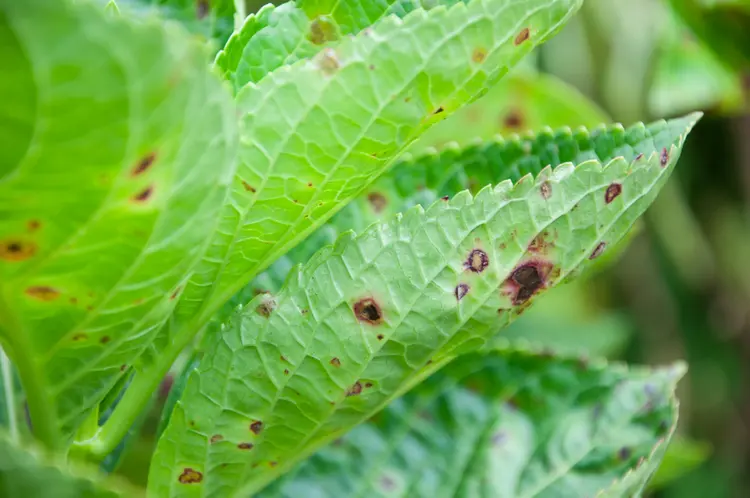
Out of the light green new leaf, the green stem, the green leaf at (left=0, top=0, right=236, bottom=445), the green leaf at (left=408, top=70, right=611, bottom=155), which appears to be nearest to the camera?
the green leaf at (left=0, top=0, right=236, bottom=445)

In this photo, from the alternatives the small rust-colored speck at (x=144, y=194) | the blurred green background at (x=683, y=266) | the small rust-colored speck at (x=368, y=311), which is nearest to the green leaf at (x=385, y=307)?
the small rust-colored speck at (x=368, y=311)

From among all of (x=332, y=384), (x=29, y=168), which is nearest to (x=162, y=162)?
(x=29, y=168)

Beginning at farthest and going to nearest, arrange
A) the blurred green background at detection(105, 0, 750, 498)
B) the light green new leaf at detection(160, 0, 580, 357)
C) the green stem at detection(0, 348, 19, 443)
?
the blurred green background at detection(105, 0, 750, 498)
the green stem at detection(0, 348, 19, 443)
the light green new leaf at detection(160, 0, 580, 357)

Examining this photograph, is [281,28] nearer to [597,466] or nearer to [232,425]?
[232,425]

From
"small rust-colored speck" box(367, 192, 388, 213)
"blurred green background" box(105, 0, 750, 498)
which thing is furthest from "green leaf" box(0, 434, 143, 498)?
"blurred green background" box(105, 0, 750, 498)

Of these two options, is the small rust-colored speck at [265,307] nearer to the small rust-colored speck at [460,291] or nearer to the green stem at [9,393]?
the small rust-colored speck at [460,291]

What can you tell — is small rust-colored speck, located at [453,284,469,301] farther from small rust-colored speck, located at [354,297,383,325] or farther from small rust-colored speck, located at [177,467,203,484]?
small rust-colored speck, located at [177,467,203,484]

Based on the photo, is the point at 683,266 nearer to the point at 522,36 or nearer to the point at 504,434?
the point at 504,434
